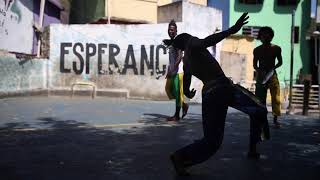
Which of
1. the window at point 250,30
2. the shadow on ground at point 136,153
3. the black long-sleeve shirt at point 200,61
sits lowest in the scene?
the shadow on ground at point 136,153

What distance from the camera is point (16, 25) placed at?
15359 mm

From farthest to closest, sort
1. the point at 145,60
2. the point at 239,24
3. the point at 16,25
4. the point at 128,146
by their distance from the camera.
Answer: the point at 16,25
the point at 145,60
the point at 128,146
the point at 239,24

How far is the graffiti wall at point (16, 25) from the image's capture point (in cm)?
1430

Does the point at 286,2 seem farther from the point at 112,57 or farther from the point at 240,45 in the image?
the point at 112,57

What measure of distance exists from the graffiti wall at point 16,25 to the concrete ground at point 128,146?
4142mm

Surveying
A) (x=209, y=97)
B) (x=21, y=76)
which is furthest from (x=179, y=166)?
(x=21, y=76)

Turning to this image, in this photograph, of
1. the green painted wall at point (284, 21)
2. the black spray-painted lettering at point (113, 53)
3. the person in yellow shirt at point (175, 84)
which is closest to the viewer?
the person in yellow shirt at point (175, 84)

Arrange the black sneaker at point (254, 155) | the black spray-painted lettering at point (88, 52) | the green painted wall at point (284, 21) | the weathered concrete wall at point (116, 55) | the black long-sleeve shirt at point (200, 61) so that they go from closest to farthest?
the black long-sleeve shirt at point (200, 61)
the black sneaker at point (254, 155)
the weathered concrete wall at point (116, 55)
the black spray-painted lettering at point (88, 52)
the green painted wall at point (284, 21)

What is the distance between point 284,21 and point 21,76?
23.5 meters

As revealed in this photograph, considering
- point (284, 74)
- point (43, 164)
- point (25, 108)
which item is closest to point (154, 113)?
point (25, 108)

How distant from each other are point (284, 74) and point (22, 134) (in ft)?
Answer: 87.7

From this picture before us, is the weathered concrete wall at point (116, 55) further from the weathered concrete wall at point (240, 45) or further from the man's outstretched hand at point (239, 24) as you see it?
the weathered concrete wall at point (240, 45)

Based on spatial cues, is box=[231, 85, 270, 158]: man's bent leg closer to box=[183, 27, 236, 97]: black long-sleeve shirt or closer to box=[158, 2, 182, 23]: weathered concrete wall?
box=[183, 27, 236, 97]: black long-sleeve shirt

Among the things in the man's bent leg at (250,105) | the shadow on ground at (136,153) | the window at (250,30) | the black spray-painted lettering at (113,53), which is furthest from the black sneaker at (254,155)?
the window at (250,30)
